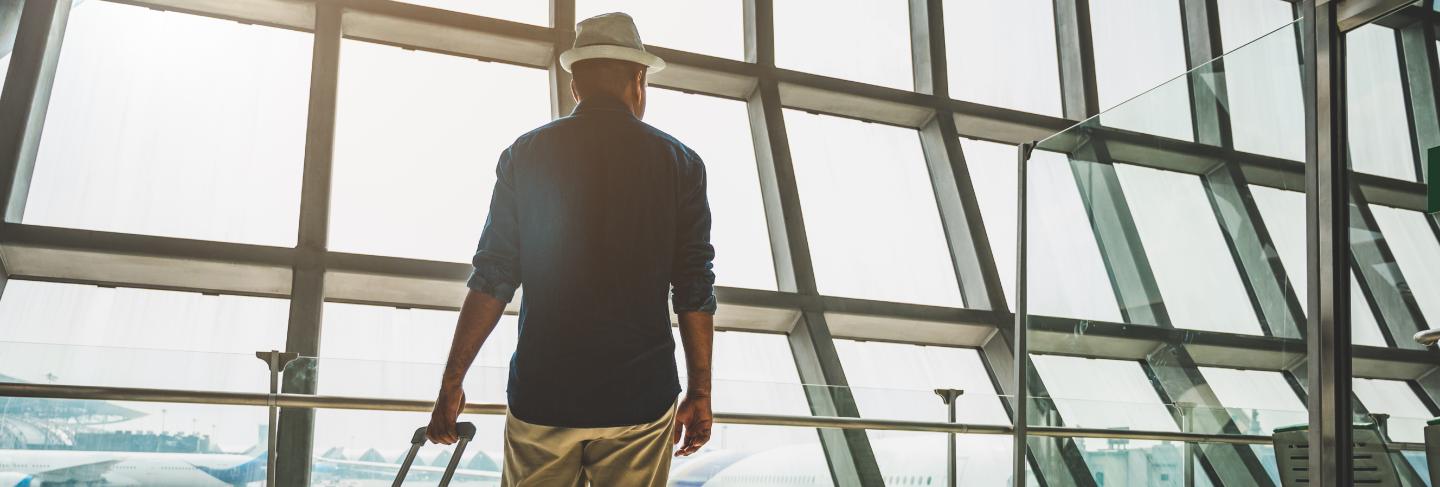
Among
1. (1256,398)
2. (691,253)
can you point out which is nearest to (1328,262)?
(1256,398)

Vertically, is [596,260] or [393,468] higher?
[596,260]

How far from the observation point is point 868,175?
16.6 feet

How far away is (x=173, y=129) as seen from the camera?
13.1 feet

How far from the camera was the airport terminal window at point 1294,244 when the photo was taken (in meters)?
1.84

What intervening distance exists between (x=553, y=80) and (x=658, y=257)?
3.05 metres

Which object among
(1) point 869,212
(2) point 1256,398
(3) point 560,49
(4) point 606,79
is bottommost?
(2) point 1256,398

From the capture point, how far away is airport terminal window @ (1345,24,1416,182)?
178 cm

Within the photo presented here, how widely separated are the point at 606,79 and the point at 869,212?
3.47 m

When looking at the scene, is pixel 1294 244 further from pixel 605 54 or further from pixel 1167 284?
pixel 605 54

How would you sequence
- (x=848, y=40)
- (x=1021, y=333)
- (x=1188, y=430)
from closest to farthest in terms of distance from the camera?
(x=1188, y=430) < (x=1021, y=333) < (x=848, y=40)

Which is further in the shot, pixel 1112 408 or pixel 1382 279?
pixel 1112 408

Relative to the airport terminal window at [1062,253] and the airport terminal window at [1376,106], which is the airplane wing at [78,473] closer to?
the airport terminal window at [1062,253]

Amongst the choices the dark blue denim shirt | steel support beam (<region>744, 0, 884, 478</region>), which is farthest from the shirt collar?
steel support beam (<region>744, 0, 884, 478</region>)

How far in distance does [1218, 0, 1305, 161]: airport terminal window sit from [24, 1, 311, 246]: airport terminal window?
3.15 meters
